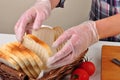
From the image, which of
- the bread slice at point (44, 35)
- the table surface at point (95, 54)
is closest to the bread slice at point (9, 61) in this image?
the bread slice at point (44, 35)

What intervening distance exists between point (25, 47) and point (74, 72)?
18 centimetres

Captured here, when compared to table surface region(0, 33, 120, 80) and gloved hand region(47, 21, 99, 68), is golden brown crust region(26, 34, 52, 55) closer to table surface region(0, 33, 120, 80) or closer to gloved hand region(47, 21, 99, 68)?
gloved hand region(47, 21, 99, 68)

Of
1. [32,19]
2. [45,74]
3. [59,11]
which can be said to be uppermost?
[32,19]

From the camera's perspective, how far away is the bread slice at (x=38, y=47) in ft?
2.53

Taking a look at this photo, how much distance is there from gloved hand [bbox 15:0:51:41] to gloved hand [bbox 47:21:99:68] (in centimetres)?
12

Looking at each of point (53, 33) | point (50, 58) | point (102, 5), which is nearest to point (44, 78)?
point (50, 58)

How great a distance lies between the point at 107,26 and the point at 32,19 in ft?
0.84

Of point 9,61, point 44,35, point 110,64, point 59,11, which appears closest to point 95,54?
point 110,64

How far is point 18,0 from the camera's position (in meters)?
1.72

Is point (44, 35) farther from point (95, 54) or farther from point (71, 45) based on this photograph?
point (95, 54)

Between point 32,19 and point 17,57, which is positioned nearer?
point 17,57

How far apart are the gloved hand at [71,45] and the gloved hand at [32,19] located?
118mm

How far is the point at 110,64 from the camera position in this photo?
896mm

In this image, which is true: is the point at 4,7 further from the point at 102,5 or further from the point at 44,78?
the point at 44,78
